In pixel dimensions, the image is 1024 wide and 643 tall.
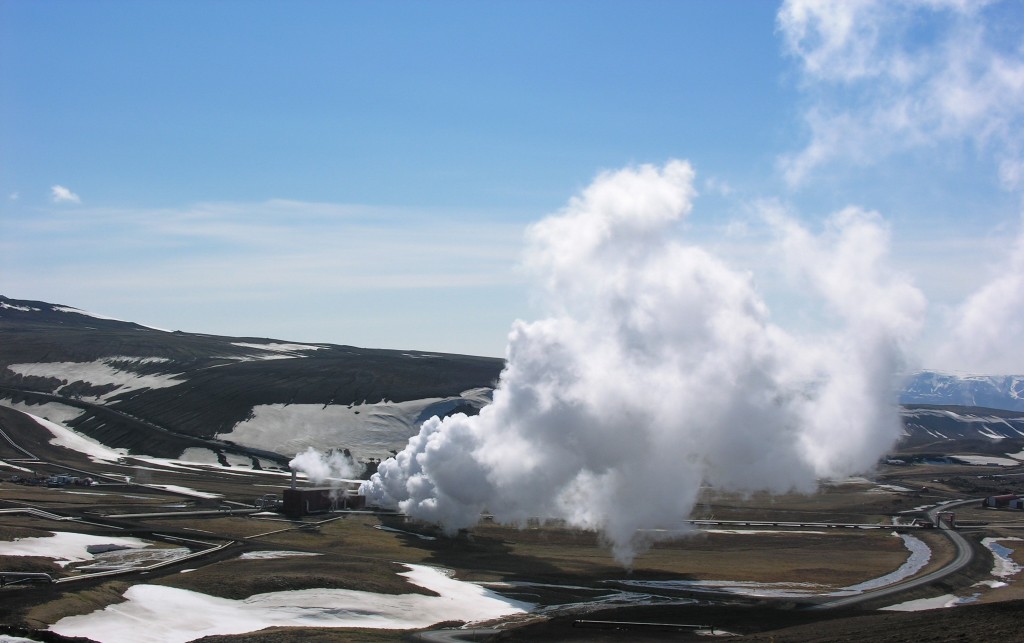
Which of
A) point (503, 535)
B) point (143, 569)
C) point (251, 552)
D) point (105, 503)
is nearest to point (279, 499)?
point (105, 503)

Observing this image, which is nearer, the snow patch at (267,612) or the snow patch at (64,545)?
the snow patch at (267,612)

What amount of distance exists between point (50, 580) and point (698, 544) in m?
75.6

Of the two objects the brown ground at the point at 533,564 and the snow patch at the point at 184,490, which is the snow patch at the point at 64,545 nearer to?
the brown ground at the point at 533,564

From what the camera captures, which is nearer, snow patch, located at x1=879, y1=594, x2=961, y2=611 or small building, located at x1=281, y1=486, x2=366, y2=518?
snow patch, located at x1=879, y1=594, x2=961, y2=611

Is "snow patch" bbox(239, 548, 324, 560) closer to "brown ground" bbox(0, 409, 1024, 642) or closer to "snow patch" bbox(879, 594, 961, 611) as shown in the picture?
"brown ground" bbox(0, 409, 1024, 642)

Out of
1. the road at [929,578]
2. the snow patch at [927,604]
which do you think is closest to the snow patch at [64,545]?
the road at [929,578]

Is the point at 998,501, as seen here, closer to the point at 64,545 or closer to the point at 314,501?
the point at 314,501

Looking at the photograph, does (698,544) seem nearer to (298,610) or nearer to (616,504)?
(616,504)

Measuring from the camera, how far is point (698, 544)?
122 meters

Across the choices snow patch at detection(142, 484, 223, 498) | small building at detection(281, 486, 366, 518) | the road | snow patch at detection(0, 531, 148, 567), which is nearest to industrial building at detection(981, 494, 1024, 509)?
the road

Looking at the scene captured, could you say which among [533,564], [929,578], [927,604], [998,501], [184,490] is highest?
[998,501]

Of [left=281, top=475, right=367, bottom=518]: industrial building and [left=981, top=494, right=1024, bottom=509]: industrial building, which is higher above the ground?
[left=981, top=494, right=1024, bottom=509]: industrial building

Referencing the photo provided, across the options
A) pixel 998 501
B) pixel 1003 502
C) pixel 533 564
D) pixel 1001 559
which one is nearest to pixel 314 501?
pixel 533 564

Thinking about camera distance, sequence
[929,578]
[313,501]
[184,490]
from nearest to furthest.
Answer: [929,578], [313,501], [184,490]
